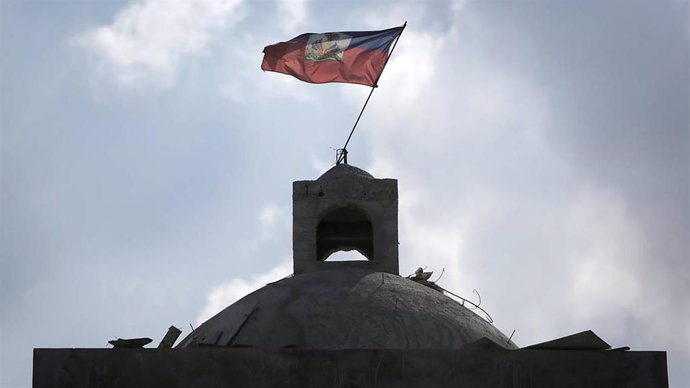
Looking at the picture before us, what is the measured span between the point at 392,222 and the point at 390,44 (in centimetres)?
380

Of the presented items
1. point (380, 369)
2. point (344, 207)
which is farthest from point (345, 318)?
point (344, 207)

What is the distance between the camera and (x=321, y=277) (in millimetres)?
29469

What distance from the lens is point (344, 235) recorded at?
33500mm

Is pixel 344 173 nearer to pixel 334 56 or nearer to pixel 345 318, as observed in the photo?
pixel 334 56

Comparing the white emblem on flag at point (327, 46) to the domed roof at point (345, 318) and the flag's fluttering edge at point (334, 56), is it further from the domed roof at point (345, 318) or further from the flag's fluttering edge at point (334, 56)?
the domed roof at point (345, 318)

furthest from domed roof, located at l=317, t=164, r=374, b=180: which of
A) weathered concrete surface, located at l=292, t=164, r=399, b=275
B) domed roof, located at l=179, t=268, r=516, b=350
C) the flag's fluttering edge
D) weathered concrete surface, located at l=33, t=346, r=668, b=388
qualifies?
weathered concrete surface, located at l=33, t=346, r=668, b=388

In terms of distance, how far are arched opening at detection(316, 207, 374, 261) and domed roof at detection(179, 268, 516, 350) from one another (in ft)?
11.6

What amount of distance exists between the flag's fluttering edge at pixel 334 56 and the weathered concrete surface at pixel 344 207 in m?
2.04

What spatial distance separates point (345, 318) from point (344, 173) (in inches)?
228

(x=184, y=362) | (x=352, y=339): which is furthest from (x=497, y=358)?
(x=184, y=362)

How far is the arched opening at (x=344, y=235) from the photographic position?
33312 millimetres

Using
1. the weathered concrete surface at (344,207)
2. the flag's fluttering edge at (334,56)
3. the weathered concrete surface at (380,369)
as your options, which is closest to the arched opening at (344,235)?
the weathered concrete surface at (344,207)

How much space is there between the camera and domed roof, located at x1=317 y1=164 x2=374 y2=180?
3284 cm

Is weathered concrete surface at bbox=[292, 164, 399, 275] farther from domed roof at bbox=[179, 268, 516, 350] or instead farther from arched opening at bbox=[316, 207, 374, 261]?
domed roof at bbox=[179, 268, 516, 350]
